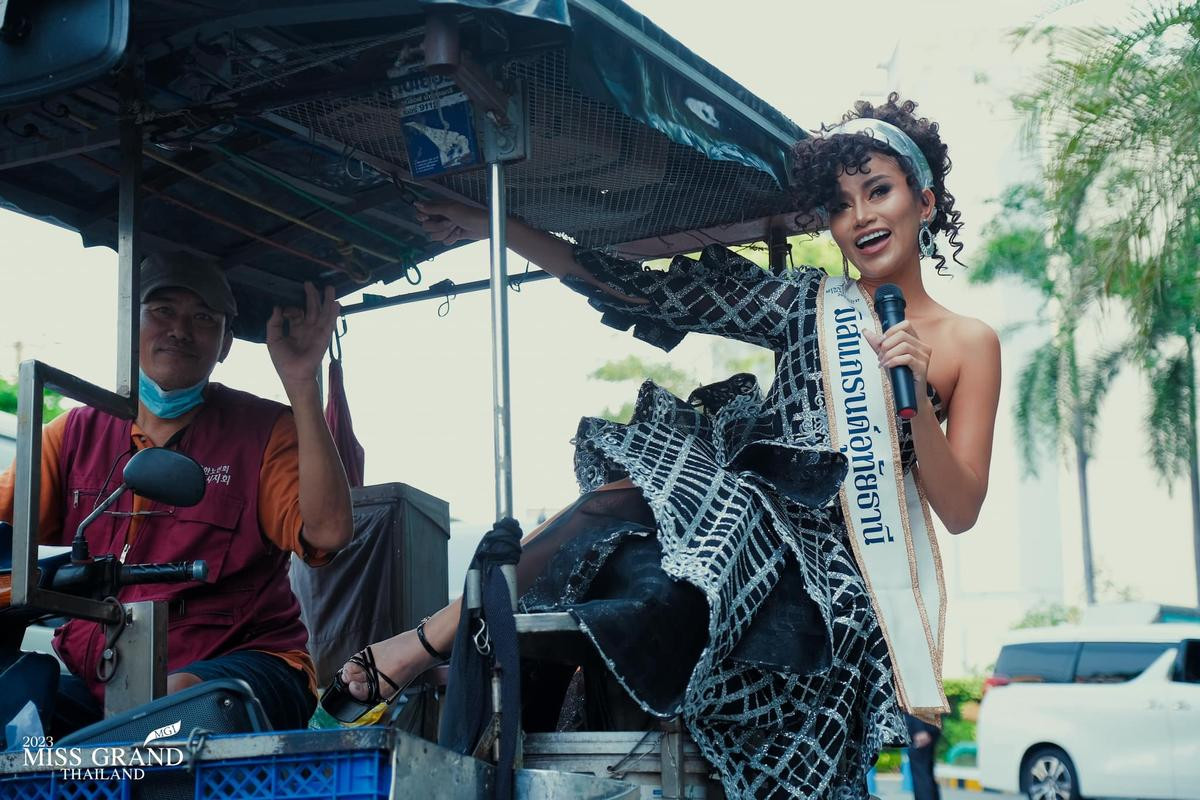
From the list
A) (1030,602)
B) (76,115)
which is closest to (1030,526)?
(1030,602)

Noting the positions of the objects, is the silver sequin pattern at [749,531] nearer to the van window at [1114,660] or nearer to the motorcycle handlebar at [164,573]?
the motorcycle handlebar at [164,573]

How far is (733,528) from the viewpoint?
3.39m

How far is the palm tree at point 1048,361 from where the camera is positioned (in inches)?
861

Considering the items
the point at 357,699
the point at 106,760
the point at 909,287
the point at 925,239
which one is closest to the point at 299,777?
the point at 106,760

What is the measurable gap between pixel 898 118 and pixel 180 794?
112 inches

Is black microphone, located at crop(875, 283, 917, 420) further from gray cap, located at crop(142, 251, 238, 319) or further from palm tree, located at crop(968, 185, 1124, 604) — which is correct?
palm tree, located at crop(968, 185, 1124, 604)

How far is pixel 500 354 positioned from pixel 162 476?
30.4 inches

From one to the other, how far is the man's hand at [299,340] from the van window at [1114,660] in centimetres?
1241

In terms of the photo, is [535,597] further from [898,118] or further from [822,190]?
[898,118]

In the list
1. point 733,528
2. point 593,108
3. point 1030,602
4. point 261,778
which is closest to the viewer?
point 261,778

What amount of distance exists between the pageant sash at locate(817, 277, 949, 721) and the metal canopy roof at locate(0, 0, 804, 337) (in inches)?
25.7

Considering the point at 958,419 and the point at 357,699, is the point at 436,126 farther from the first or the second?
the point at 958,419

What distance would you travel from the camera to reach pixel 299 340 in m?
3.99

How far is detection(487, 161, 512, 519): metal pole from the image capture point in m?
2.99
